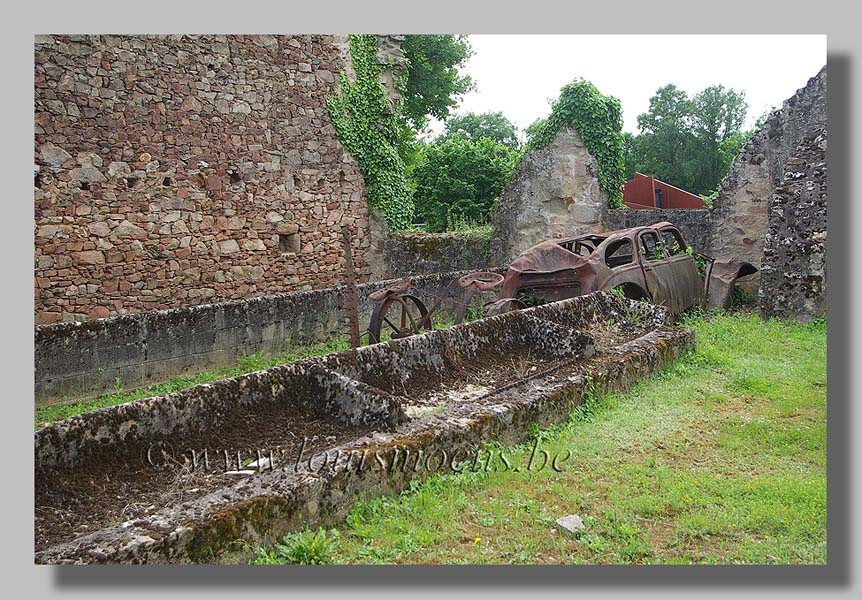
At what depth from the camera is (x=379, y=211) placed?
13.3 meters

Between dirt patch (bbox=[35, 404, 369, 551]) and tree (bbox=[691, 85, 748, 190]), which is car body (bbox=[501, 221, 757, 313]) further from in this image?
tree (bbox=[691, 85, 748, 190])

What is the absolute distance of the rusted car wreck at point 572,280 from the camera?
840 centimetres

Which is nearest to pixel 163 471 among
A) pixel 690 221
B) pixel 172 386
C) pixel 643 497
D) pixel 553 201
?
pixel 643 497

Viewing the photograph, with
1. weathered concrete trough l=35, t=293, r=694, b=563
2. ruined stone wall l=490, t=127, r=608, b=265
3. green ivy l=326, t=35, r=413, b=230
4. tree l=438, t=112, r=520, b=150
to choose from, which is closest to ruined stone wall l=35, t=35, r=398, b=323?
green ivy l=326, t=35, r=413, b=230

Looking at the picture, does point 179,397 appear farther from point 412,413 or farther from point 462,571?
point 462,571

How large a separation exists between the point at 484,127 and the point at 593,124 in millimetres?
35464

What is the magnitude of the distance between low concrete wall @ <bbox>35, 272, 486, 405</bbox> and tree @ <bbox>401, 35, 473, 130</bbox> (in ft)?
53.5

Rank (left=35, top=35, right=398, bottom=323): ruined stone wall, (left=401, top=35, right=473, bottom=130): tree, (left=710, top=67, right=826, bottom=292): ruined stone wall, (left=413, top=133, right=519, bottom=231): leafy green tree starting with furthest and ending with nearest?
(left=401, top=35, right=473, bottom=130): tree
(left=413, top=133, right=519, bottom=231): leafy green tree
(left=710, top=67, right=826, bottom=292): ruined stone wall
(left=35, top=35, right=398, bottom=323): ruined stone wall

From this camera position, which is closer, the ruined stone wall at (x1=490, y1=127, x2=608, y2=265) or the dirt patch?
the dirt patch

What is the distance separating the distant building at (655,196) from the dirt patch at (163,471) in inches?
897

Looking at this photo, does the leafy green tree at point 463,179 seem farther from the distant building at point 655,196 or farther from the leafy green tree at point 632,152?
the leafy green tree at point 632,152

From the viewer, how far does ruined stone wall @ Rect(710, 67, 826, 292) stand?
11.5m

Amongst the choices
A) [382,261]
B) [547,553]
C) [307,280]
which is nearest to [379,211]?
[382,261]

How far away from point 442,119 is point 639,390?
2186 centimetres
